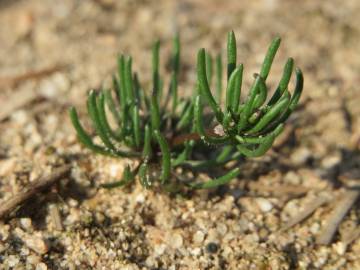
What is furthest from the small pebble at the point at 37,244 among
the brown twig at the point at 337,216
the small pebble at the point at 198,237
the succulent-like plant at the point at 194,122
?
the brown twig at the point at 337,216

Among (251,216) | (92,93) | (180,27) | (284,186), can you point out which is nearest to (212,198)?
(251,216)

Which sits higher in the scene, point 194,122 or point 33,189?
point 194,122

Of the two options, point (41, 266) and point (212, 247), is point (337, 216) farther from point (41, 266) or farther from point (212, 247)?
point (41, 266)

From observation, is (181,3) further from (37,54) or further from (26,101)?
(26,101)

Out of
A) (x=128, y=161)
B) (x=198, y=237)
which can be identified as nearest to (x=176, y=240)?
(x=198, y=237)

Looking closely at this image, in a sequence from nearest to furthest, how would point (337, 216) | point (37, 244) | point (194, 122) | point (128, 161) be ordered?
point (37, 244) < point (194, 122) < point (337, 216) < point (128, 161)

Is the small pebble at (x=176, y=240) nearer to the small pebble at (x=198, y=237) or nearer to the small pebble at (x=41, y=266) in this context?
the small pebble at (x=198, y=237)
